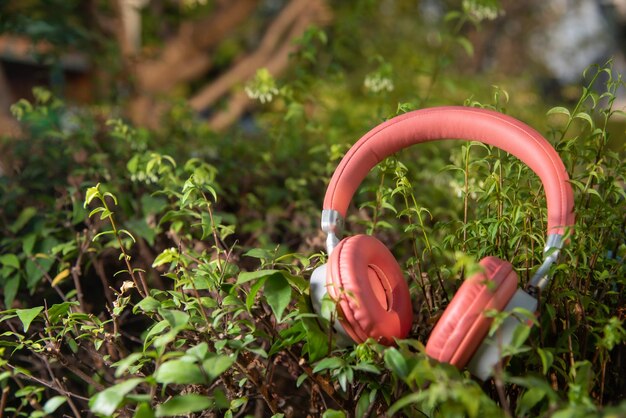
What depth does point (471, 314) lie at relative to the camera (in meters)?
0.82

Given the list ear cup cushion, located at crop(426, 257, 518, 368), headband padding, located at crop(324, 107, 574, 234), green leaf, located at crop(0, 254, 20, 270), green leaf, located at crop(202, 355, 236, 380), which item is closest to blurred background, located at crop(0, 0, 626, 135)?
headband padding, located at crop(324, 107, 574, 234)

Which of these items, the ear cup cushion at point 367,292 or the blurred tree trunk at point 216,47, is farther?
the blurred tree trunk at point 216,47

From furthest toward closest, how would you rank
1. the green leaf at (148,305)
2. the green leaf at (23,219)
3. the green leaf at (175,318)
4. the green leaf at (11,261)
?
1. the green leaf at (23,219)
2. the green leaf at (11,261)
3. the green leaf at (148,305)
4. the green leaf at (175,318)

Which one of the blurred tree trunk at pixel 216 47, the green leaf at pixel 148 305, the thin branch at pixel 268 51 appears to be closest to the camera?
the green leaf at pixel 148 305

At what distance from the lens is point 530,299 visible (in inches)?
34.0

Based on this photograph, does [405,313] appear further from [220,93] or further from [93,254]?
[220,93]

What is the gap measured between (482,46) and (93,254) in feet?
26.2

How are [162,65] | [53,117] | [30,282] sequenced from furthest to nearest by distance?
[162,65] < [53,117] < [30,282]

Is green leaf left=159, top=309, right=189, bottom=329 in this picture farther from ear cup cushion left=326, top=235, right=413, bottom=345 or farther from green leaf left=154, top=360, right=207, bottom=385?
ear cup cushion left=326, top=235, right=413, bottom=345

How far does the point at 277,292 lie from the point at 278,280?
20 mm

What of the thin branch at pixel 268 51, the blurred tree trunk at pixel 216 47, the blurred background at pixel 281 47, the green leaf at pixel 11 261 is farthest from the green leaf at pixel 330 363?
the thin branch at pixel 268 51

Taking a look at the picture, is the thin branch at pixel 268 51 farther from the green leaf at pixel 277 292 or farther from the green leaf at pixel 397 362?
the green leaf at pixel 397 362

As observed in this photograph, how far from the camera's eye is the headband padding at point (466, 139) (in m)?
0.94

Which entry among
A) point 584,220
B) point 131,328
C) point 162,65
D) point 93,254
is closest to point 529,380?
point 584,220
